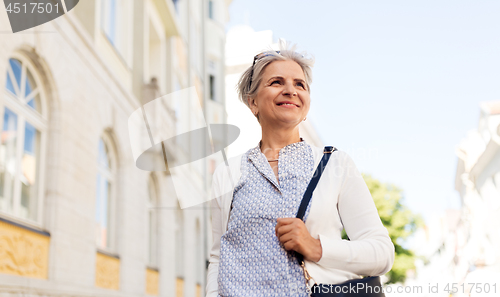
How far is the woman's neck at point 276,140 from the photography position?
180 cm

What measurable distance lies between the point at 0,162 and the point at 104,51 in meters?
3.55

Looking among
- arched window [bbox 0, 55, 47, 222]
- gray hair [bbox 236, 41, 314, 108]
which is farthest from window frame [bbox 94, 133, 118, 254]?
gray hair [bbox 236, 41, 314, 108]

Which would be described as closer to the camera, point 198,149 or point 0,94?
point 0,94

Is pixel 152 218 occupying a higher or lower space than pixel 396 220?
lower

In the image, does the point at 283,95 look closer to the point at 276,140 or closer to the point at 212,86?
the point at 276,140

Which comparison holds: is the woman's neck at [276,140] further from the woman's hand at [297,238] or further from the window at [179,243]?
the window at [179,243]

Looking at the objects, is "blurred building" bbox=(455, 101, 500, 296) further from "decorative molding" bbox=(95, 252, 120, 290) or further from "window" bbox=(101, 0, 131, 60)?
"window" bbox=(101, 0, 131, 60)

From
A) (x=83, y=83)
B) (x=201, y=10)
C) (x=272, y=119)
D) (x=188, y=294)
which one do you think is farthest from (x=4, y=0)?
(x=201, y=10)

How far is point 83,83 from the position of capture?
24.2 ft

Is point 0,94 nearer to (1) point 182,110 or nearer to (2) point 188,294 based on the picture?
(2) point 188,294

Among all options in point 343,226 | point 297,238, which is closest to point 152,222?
point 343,226

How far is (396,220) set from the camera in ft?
90.9

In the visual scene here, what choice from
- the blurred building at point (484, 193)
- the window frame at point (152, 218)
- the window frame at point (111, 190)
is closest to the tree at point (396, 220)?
the blurred building at point (484, 193)

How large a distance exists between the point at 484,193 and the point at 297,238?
46.6 ft
